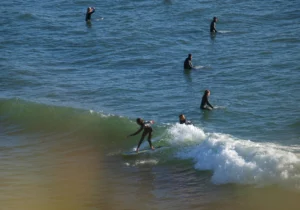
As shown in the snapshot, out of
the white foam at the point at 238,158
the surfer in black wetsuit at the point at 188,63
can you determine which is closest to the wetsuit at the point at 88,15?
the surfer in black wetsuit at the point at 188,63

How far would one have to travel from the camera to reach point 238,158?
24859mm

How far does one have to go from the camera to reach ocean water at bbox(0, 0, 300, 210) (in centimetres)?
2350

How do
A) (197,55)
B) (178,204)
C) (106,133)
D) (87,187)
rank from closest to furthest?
(178,204), (87,187), (106,133), (197,55)

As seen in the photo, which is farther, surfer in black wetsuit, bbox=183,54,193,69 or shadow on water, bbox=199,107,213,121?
surfer in black wetsuit, bbox=183,54,193,69

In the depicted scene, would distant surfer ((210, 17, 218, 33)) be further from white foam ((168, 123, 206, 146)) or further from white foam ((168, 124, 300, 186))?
white foam ((168, 124, 300, 186))

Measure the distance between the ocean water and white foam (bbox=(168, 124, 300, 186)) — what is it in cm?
5

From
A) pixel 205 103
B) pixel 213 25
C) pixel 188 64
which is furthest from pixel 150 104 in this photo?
pixel 213 25

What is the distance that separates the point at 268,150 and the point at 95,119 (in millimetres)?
9467

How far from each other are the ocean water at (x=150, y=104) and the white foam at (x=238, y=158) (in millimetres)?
53

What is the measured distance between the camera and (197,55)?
4031 cm

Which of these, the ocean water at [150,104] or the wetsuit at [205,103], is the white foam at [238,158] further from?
the wetsuit at [205,103]

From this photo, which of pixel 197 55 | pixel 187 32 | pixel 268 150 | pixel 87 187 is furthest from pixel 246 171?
pixel 187 32

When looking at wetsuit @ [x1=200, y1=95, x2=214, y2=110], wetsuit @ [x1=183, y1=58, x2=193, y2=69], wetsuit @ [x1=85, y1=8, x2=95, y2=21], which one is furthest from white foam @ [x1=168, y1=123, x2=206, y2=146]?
wetsuit @ [x1=85, y1=8, x2=95, y2=21]

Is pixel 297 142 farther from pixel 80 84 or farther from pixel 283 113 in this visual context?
pixel 80 84
